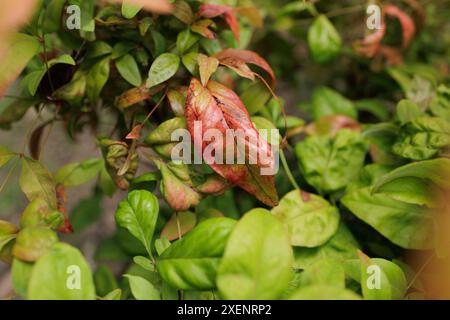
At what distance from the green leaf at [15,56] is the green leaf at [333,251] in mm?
480

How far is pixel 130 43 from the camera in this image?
2.48ft

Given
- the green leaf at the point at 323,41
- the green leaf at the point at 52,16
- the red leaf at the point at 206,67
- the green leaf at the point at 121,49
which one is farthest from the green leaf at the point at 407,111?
the green leaf at the point at 52,16

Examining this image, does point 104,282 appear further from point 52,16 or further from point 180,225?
point 52,16

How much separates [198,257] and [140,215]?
0.42 feet

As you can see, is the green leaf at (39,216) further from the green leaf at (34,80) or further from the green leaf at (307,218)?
the green leaf at (307,218)

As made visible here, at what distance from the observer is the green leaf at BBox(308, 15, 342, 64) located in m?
1.02

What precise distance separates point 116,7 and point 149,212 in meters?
0.32

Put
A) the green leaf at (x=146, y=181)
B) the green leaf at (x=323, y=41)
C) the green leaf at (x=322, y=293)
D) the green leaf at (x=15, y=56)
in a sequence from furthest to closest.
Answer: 1. the green leaf at (x=323, y=41)
2. the green leaf at (x=146, y=181)
3. the green leaf at (x=15, y=56)
4. the green leaf at (x=322, y=293)

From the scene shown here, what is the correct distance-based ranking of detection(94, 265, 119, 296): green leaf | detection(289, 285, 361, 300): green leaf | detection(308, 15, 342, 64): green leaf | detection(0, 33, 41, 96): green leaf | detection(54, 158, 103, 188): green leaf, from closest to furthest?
1. detection(289, 285, 361, 300): green leaf
2. detection(0, 33, 41, 96): green leaf
3. detection(54, 158, 103, 188): green leaf
4. detection(94, 265, 119, 296): green leaf
5. detection(308, 15, 342, 64): green leaf

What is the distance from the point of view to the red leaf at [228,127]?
0.61 m

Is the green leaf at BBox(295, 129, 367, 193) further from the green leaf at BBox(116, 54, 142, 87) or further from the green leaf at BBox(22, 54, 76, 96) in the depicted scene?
the green leaf at BBox(22, 54, 76, 96)

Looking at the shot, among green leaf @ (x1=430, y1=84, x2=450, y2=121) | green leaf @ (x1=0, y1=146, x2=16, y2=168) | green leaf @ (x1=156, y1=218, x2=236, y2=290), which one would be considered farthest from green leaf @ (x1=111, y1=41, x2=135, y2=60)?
green leaf @ (x1=430, y1=84, x2=450, y2=121)

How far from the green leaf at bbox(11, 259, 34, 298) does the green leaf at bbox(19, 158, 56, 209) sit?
13 cm
